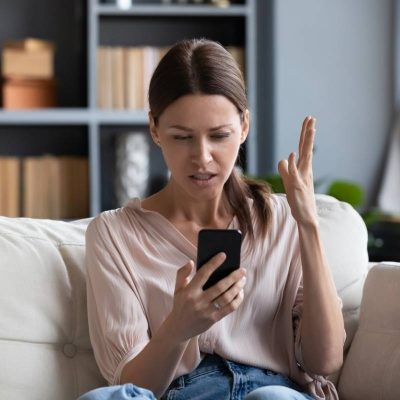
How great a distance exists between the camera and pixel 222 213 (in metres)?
1.93

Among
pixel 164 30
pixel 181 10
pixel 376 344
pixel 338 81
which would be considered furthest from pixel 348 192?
pixel 376 344

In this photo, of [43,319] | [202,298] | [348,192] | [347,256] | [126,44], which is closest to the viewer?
[202,298]

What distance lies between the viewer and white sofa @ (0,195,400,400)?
182 centimetres

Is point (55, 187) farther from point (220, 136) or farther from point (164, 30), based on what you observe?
point (220, 136)

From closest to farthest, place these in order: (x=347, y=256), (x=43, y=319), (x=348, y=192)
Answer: (x=43, y=319)
(x=347, y=256)
(x=348, y=192)

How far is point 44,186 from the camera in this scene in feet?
13.8

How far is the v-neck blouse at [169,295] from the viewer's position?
5.70 feet

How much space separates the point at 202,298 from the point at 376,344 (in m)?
0.51

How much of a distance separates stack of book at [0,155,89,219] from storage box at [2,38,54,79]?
37 centimetres

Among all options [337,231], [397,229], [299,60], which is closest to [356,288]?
[337,231]

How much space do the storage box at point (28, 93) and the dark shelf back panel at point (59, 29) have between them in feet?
0.52

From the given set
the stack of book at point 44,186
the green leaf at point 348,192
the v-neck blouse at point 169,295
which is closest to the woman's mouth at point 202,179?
the v-neck blouse at point 169,295

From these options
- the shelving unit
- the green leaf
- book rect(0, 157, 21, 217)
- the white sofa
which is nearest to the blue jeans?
the white sofa

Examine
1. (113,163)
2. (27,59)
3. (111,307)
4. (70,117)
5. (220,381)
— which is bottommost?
(220,381)
